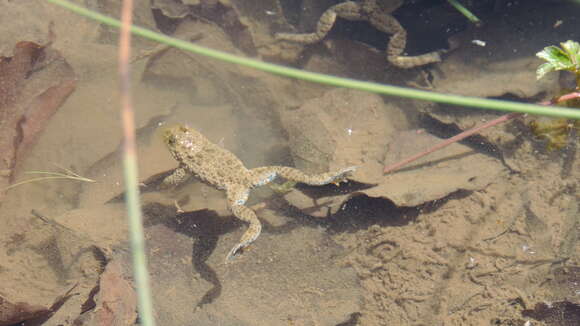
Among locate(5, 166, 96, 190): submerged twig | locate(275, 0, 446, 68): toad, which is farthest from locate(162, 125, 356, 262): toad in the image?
locate(275, 0, 446, 68): toad

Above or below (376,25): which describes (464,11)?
above

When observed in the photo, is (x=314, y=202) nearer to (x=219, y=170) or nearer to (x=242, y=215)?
(x=242, y=215)

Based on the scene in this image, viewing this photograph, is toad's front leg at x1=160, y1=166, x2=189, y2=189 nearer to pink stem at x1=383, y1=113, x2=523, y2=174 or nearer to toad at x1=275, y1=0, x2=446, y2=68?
pink stem at x1=383, y1=113, x2=523, y2=174

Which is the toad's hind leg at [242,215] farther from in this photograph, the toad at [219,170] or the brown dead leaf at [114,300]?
the brown dead leaf at [114,300]

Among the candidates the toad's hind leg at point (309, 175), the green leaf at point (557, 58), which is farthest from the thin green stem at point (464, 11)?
the toad's hind leg at point (309, 175)

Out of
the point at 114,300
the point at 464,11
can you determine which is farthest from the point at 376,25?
the point at 114,300
